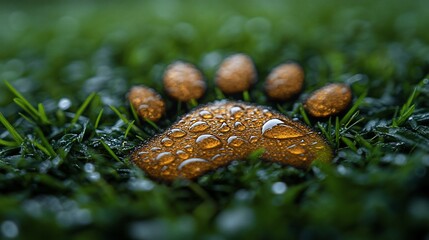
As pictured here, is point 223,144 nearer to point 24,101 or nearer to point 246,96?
point 246,96

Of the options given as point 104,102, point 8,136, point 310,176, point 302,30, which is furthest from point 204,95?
point 302,30

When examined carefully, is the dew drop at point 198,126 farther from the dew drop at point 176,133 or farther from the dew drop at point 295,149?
the dew drop at point 295,149

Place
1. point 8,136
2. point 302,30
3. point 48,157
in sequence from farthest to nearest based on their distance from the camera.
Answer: point 302,30, point 8,136, point 48,157

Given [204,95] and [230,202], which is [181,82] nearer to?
[204,95]

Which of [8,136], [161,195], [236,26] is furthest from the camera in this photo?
[236,26]

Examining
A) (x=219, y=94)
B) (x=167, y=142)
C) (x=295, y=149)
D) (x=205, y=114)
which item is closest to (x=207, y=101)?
(x=219, y=94)

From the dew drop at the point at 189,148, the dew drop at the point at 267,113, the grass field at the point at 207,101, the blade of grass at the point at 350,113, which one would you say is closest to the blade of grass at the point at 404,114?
the grass field at the point at 207,101
